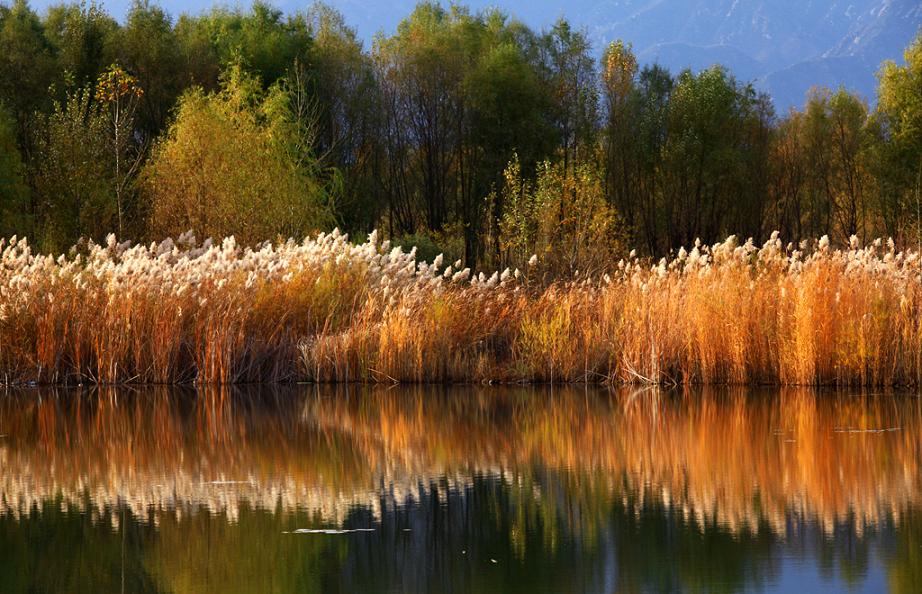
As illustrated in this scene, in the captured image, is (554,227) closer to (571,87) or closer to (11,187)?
(11,187)

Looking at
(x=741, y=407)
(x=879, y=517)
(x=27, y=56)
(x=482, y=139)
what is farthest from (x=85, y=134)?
(x=879, y=517)

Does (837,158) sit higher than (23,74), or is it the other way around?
(23,74)

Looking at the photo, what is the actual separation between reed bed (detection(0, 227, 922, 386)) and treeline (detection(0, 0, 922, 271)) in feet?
38.3

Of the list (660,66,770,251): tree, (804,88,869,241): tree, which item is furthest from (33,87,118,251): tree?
(804,88,869,241): tree

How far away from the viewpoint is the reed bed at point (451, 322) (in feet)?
40.7

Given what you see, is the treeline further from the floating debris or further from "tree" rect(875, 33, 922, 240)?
the floating debris

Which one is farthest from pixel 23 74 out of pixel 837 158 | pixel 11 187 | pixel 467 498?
pixel 467 498

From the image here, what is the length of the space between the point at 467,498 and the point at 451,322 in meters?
7.05

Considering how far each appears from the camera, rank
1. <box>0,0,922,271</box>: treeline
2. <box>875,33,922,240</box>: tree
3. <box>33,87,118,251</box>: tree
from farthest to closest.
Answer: <box>875,33,922,240</box>: tree < <box>0,0,922,271</box>: treeline < <box>33,87,118,251</box>: tree

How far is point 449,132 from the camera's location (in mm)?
44312

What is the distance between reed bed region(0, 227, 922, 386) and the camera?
12.4 meters

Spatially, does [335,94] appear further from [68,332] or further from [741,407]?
[741,407]

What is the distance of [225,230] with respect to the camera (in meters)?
23.1

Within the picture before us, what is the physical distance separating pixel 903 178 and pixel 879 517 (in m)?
43.5
